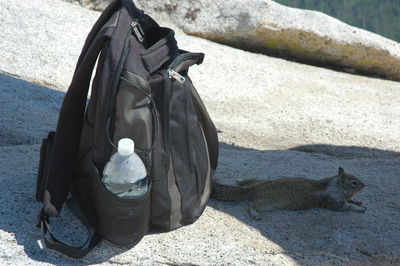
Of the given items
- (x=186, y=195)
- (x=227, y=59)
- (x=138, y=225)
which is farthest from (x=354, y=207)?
(x=227, y=59)

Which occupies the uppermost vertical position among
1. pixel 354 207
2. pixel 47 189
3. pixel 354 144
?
pixel 47 189

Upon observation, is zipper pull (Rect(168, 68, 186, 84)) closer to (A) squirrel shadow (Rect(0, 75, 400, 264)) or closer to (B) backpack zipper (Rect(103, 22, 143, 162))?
(B) backpack zipper (Rect(103, 22, 143, 162))

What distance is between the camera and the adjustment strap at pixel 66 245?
322cm

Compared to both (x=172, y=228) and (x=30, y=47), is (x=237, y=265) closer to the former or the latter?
(x=172, y=228)

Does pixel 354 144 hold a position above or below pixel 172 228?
below

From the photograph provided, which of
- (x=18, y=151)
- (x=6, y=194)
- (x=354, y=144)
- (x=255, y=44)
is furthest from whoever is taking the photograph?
(x=255, y=44)

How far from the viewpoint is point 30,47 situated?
7.78 meters

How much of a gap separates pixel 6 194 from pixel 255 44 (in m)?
6.15

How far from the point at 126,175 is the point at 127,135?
0.69 feet

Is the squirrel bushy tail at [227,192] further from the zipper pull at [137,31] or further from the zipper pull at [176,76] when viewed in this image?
the zipper pull at [137,31]

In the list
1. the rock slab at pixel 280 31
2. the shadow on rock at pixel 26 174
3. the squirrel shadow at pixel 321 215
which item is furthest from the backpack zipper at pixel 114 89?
the rock slab at pixel 280 31

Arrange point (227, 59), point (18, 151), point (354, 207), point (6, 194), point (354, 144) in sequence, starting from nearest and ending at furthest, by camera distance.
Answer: point (6, 194) < point (354, 207) < point (18, 151) < point (354, 144) < point (227, 59)

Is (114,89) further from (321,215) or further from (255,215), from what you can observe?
(321,215)

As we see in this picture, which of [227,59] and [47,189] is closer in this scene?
[47,189]
